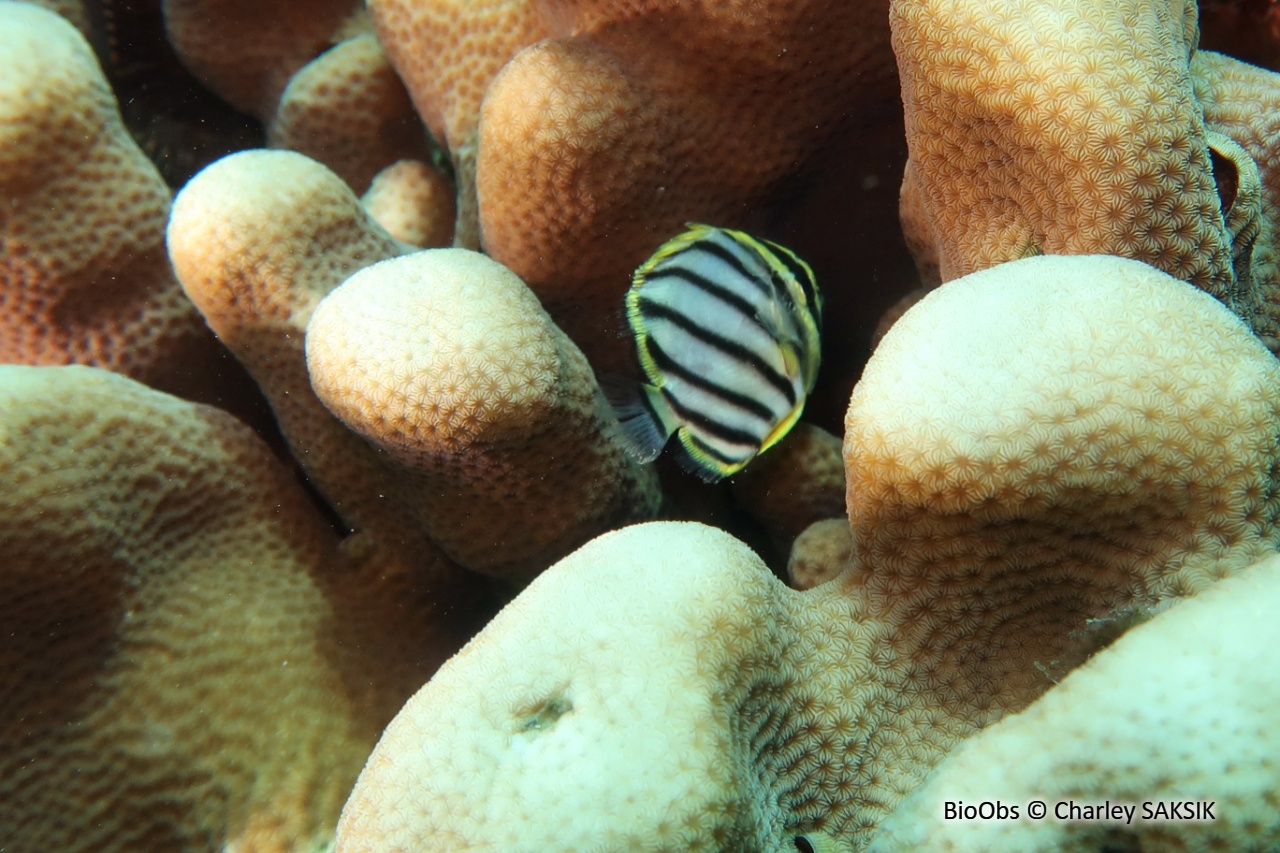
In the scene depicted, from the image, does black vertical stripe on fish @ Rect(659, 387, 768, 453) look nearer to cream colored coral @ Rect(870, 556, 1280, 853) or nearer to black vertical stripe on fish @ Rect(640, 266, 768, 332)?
black vertical stripe on fish @ Rect(640, 266, 768, 332)

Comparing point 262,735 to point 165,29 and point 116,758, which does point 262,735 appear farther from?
point 165,29

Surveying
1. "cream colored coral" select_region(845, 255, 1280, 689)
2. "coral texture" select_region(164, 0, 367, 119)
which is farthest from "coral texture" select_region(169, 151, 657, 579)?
"coral texture" select_region(164, 0, 367, 119)

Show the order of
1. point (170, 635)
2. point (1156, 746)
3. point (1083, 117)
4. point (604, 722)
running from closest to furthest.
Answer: point (1156, 746) < point (604, 722) < point (1083, 117) < point (170, 635)

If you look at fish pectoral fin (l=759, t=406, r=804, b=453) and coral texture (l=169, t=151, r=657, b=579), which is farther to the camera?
fish pectoral fin (l=759, t=406, r=804, b=453)

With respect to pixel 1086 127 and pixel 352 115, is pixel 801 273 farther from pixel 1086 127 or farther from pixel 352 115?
pixel 352 115

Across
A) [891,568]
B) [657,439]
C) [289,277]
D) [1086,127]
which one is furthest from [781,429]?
[289,277]

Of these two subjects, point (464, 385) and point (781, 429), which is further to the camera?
point (781, 429)

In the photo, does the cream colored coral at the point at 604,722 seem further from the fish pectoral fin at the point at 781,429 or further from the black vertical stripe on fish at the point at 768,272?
the black vertical stripe on fish at the point at 768,272
